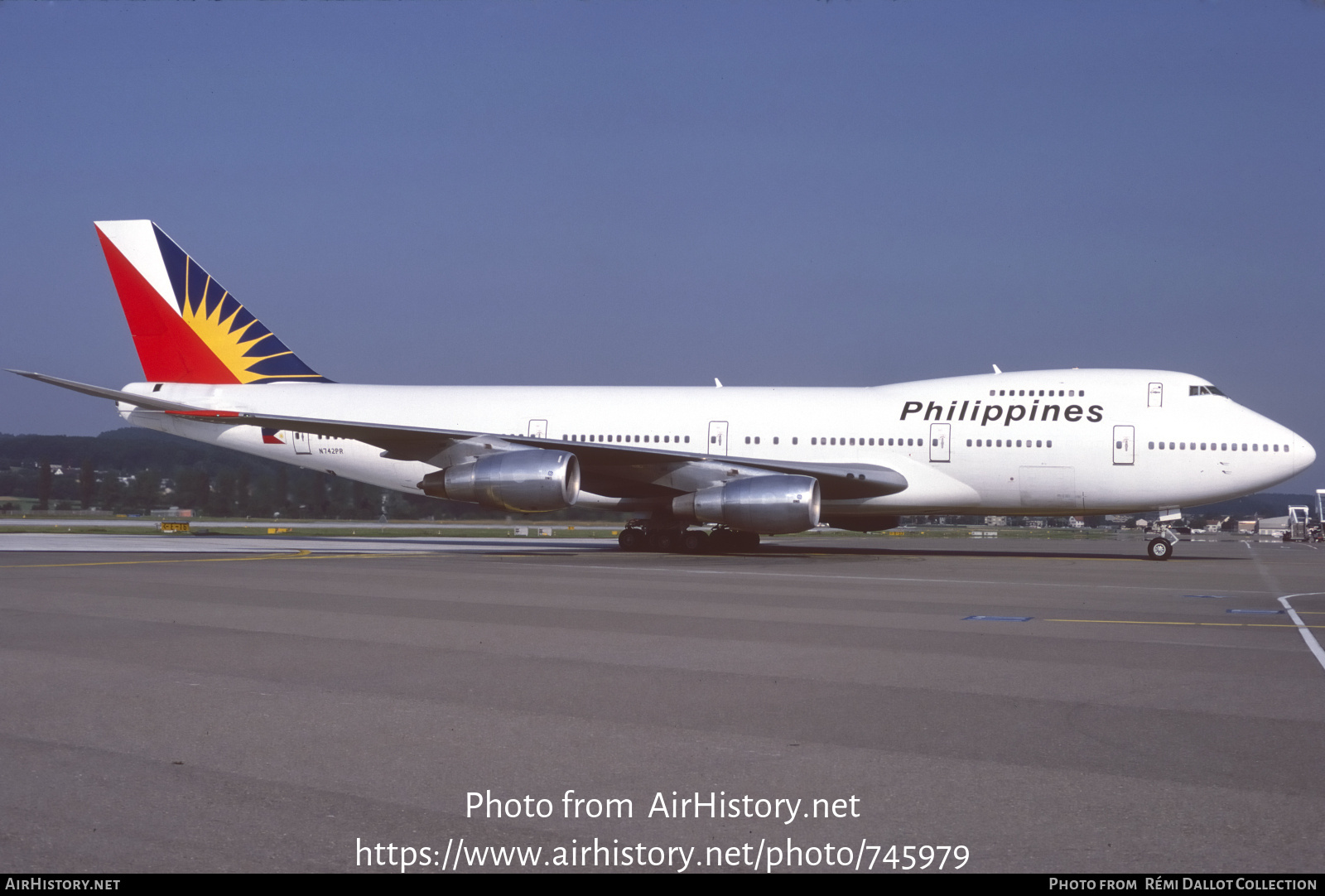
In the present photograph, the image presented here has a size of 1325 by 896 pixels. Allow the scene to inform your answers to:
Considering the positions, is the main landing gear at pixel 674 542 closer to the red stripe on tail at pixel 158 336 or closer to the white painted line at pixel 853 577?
the white painted line at pixel 853 577

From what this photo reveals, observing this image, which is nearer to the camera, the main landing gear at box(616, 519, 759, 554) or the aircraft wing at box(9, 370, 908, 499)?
the aircraft wing at box(9, 370, 908, 499)

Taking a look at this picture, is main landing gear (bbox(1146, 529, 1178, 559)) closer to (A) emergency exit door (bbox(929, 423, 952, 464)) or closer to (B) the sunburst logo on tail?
(A) emergency exit door (bbox(929, 423, 952, 464))

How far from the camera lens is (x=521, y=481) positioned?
2191 centimetres

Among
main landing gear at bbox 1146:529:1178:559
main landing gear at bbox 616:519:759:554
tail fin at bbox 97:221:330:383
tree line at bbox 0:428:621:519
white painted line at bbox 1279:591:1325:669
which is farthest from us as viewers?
tree line at bbox 0:428:621:519

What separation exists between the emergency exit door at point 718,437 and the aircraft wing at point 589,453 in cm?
72

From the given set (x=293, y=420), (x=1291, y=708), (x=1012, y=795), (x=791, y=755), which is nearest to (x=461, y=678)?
(x=791, y=755)

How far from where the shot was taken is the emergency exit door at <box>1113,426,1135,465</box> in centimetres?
2262

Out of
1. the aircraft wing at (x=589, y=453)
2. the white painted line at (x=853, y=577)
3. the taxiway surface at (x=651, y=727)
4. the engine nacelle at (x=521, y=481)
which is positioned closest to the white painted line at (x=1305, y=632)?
the taxiway surface at (x=651, y=727)

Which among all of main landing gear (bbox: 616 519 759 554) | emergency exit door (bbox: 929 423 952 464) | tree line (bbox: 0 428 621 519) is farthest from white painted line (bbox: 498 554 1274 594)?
tree line (bbox: 0 428 621 519)

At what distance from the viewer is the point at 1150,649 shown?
9727 mm

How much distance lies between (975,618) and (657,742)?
22.7ft

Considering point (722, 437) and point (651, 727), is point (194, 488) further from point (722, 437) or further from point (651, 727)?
point (651, 727)

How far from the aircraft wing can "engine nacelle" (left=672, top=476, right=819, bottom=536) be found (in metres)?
0.92

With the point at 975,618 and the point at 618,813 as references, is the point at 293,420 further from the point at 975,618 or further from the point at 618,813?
the point at 618,813
